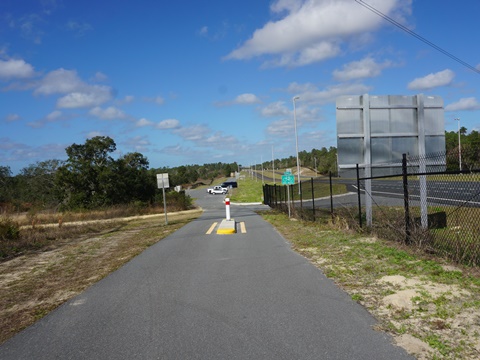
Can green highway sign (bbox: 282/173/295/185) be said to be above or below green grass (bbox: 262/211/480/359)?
above

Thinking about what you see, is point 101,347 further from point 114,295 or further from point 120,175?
point 120,175

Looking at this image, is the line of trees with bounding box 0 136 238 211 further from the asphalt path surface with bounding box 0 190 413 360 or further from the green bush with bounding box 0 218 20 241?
the asphalt path surface with bounding box 0 190 413 360

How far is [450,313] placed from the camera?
4930 millimetres

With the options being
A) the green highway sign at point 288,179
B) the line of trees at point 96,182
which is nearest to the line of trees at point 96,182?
the line of trees at point 96,182

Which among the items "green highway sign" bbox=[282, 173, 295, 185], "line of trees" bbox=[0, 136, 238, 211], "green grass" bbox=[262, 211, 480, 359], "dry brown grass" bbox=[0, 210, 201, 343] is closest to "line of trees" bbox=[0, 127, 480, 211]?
"line of trees" bbox=[0, 136, 238, 211]

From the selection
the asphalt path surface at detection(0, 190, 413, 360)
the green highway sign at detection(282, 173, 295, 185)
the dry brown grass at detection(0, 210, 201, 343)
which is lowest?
the dry brown grass at detection(0, 210, 201, 343)

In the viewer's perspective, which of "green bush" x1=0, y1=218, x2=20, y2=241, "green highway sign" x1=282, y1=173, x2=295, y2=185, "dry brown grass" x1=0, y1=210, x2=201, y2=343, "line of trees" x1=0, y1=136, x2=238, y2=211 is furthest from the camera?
"line of trees" x1=0, y1=136, x2=238, y2=211

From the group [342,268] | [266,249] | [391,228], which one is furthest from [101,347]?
[391,228]

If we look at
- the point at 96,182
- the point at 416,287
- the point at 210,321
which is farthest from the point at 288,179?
the point at 96,182

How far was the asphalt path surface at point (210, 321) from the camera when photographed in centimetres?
425

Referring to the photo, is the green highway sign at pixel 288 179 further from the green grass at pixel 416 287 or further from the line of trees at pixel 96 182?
the line of trees at pixel 96 182

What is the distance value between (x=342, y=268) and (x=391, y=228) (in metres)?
2.90

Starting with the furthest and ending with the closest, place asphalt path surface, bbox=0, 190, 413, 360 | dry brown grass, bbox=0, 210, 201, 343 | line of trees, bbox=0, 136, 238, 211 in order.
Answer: line of trees, bbox=0, 136, 238, 211, dry brown grass, bbox=0, 210, 201, 343, asphalt path surface, bbox=0, 190, 413, 360

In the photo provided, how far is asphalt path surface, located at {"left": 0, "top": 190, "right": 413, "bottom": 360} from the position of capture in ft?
13.9
